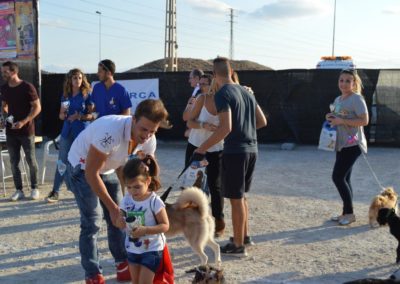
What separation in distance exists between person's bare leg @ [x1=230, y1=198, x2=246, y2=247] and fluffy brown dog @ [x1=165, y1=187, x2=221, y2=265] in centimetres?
44

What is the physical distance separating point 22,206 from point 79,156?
360 cm

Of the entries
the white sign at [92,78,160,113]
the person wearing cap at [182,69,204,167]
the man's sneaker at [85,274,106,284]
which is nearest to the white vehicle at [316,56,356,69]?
the white sign at [92,78,160,113]

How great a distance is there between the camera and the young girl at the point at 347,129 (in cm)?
568

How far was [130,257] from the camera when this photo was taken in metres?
3.36

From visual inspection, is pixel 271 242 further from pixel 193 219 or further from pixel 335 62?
pixel 335 62

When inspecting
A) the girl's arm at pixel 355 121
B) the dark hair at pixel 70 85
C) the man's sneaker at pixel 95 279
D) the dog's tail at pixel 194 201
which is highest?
the dark hair at pixel 70 85

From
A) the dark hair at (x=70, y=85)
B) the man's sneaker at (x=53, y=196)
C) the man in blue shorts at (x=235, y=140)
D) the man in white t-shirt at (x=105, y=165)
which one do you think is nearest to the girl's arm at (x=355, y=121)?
the man in blue shorts at (x=235, y=140)

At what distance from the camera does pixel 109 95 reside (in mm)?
5949

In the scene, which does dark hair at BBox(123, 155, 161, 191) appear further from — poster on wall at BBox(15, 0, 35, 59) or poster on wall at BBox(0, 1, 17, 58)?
poster on wall at BBox(0, 1, 17, 58)

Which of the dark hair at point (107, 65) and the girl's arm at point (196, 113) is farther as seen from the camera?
the dark hair at point (107, 65)

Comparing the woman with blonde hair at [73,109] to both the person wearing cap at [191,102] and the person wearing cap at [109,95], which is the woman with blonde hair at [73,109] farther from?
the person wearing cap at [191,102]

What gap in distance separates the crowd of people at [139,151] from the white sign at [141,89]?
20.8ft

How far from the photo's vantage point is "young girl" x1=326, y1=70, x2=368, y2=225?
5684 millimetres

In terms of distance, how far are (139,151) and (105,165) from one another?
0.88ft
